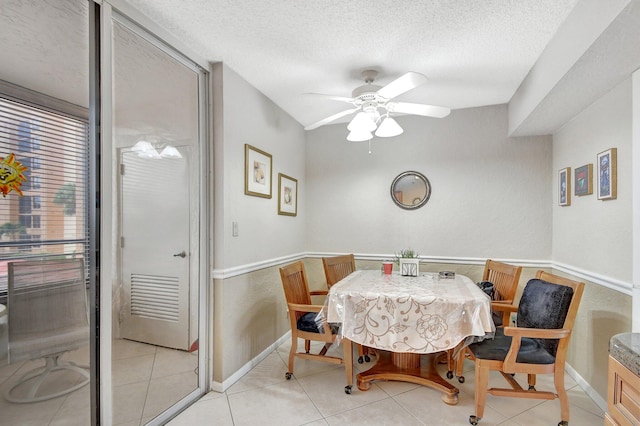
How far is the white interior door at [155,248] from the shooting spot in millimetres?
1841

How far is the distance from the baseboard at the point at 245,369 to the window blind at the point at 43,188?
1412 mm

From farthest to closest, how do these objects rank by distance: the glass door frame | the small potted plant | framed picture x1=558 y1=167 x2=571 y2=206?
the small potted plant < framed picture x1=558 y1=167 x2=571 y2=206 < the glass door frame

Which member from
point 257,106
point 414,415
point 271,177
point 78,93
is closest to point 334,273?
point 271,177

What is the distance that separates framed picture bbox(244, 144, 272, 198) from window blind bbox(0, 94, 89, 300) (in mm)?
1263

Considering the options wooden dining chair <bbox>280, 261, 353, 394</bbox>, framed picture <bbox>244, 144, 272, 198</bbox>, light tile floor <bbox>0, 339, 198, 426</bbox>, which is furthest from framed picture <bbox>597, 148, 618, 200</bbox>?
light tile floor <bbox>0, 339, 198, 426</bbox>

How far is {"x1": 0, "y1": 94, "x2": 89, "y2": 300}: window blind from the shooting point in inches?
51.5

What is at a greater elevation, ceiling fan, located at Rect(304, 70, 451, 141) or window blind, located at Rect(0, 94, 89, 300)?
ceiling fan, located at Rect(304, 70, 451, 141)

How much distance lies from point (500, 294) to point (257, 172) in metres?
2.39

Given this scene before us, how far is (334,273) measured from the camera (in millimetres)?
3301

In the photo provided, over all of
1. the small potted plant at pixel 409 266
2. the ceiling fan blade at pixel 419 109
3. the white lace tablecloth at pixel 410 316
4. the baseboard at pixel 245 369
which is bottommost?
the baseboard at pixel 245 369

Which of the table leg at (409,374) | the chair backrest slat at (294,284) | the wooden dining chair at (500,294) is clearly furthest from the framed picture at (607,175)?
the chair backrest slat at (294,284)

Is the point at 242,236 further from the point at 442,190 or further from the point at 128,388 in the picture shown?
the point at 442,190

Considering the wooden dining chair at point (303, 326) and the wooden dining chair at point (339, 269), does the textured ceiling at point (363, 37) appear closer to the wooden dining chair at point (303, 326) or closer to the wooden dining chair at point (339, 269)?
the wooden dining chair at point (303, 326)

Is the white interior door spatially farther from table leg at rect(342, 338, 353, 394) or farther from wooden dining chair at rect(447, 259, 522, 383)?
wooden dining chair at rect(447, 259, 522, 383)
